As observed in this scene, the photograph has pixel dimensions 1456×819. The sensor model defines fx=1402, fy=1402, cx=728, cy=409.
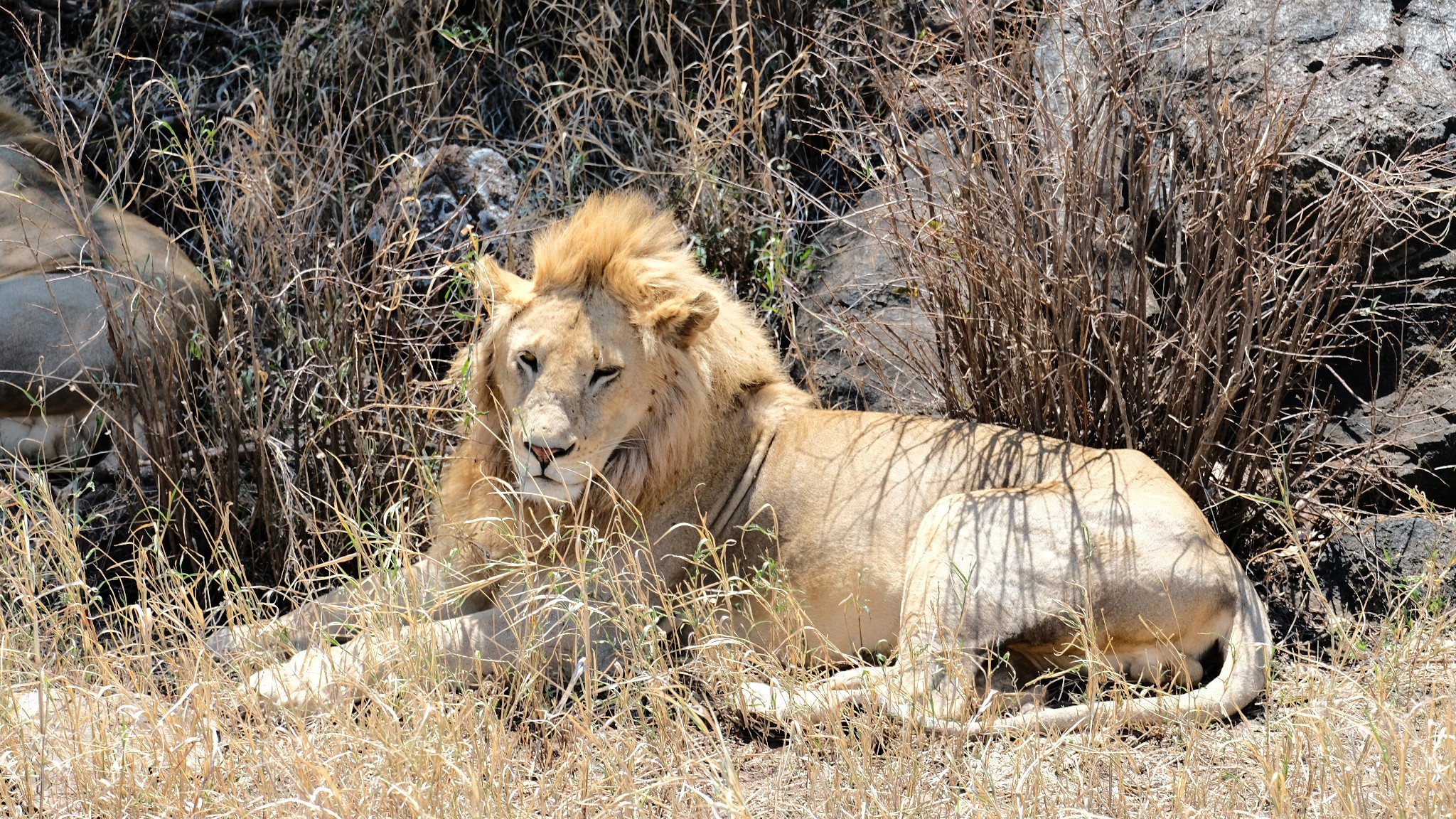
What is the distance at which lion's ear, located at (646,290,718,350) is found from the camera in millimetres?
3871

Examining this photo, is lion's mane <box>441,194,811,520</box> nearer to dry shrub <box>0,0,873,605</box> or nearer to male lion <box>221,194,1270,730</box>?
male lion <box>221,194,1270,730</box>

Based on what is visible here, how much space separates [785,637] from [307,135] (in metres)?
3.62

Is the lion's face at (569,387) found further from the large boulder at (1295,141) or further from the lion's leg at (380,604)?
the large boulder at (1295,141)

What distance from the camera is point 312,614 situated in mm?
4195

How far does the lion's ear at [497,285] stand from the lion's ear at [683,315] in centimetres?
39

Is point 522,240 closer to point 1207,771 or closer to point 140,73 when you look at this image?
point 140,73

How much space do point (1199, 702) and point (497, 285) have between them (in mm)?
2189

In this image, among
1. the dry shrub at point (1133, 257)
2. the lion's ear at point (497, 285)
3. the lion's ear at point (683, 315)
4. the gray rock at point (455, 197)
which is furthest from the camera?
the gray rock at point (455, 197)

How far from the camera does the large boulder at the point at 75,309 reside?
475 centimetres

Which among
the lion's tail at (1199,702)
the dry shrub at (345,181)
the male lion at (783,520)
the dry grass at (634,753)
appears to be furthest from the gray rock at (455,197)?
the lion's tail at (1199,702)

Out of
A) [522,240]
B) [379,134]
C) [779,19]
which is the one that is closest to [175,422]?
[522,240]

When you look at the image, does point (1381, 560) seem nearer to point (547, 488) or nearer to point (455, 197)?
point (547, 488)

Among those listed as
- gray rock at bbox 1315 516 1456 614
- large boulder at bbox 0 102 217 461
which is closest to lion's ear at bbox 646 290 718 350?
large boulder at bbox 0 102 217 461

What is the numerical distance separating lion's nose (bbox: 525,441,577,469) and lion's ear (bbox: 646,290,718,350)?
17.3 inches
